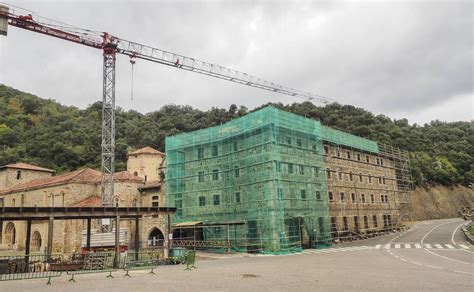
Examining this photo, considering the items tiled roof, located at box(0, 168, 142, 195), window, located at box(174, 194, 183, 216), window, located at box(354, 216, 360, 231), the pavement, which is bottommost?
the pavement

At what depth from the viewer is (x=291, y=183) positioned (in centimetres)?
3309

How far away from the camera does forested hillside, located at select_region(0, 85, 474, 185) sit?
73.5 m

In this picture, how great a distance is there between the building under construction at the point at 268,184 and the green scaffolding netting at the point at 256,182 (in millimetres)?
94

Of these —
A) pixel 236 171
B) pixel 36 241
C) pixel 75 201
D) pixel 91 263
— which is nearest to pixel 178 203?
pixel 236 171

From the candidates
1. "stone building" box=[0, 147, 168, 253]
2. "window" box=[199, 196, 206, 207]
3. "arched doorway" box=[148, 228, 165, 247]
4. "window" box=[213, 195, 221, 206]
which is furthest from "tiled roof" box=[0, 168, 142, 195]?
"window" box=[213, 195, 221, 206]

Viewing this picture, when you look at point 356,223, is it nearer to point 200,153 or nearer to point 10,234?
point 200,153

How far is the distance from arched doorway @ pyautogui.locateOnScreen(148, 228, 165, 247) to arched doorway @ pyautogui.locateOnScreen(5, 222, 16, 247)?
1961cm

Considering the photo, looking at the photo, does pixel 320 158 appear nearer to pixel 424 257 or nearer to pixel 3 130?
pixel 424 257

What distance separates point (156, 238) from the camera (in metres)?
39.2

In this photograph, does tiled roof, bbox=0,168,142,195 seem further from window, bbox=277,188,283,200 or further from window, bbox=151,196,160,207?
window, bbox=277,188,283,200

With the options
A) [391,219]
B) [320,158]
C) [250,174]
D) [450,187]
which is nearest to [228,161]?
[250,174]

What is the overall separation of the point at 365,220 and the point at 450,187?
37.0 m

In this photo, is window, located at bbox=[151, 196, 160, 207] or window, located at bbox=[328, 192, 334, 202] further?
window, located at bbox=[151, 196, 160, 207]

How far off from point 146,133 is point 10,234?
42466 millimetres
